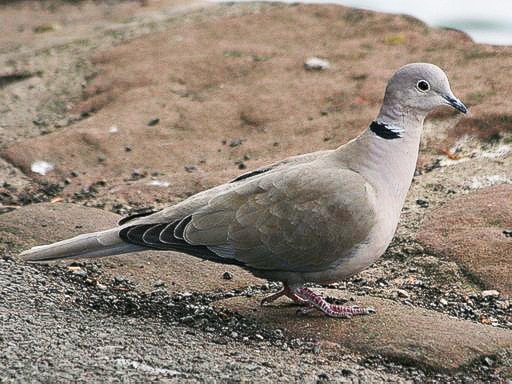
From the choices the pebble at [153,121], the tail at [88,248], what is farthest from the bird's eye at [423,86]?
the pebble at [153,121]

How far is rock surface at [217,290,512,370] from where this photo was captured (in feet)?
12.5

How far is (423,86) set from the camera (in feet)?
13.9

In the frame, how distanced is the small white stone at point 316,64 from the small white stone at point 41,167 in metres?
1.90

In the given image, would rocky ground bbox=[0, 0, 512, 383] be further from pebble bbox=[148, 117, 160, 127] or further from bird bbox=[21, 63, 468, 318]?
bird bbox=[21, 63, 468, 318]

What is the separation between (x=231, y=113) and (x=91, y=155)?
933mm

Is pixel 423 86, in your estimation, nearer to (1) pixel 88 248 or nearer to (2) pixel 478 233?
(2) pixel 478 233

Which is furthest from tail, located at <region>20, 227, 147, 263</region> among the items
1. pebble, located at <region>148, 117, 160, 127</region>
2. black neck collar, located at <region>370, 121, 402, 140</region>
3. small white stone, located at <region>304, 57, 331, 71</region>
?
small white stone, located at <region>304, 57, 331, 71</region>

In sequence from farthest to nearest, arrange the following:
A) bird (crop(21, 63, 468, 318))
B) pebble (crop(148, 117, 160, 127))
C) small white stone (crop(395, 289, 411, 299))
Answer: pebble (crop(148, 117, 160, 127)), small white stone (crop(395, 289, 411, 299)), bird (crop(21, 63, 468, 318))

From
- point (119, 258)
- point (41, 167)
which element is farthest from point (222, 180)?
point (41, 167)

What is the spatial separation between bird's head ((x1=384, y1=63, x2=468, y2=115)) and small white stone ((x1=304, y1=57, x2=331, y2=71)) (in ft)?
8.54

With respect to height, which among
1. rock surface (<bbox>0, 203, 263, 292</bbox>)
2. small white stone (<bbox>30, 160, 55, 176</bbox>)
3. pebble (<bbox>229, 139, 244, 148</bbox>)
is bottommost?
small white stone (<bbox>30, 160, 55, 176</bbox>)

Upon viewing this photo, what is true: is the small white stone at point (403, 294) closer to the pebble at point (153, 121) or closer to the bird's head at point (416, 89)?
the bird's head at point (416, 89)

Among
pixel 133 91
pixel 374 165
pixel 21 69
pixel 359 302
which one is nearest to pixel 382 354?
pixel 359 302

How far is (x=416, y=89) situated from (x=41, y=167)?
263 cm
